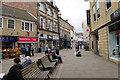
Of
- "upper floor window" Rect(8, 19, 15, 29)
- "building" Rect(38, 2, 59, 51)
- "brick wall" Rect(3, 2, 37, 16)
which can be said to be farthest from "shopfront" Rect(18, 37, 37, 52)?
"brick wall" Rect(3, 2, 37, 16)

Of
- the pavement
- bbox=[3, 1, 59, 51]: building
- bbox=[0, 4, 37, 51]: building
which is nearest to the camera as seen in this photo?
the pavement

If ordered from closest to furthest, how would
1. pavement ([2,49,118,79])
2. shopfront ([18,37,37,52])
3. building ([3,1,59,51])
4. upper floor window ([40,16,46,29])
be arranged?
→ pavement ([2,49,118,79]), shopfront ([18,37,37,52]), building ([3,1,59,51]), upper floor window ([40,16,46,29])

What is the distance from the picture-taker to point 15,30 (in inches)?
629

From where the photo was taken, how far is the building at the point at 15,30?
1438cm

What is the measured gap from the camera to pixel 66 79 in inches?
189

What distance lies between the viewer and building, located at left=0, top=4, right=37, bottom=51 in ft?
47.2

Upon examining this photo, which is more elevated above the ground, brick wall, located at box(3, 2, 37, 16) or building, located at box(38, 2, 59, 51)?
brick wall, located at box(3, 2, 37, 16)

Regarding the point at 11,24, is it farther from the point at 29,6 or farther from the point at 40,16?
the point at 40,16

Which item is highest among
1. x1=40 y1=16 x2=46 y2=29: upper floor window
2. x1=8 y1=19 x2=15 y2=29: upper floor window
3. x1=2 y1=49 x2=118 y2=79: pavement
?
x1=40 y1=16 x2=46 y2=29: upper floor window

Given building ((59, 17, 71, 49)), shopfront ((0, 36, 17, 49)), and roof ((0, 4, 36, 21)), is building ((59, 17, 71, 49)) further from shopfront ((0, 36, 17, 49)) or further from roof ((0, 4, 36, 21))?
shopfront ((0, 36, 17, 49))

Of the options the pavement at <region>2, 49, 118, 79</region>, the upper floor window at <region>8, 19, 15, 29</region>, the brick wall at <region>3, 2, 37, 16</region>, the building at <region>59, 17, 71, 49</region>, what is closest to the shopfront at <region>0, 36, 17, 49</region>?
the upper floor window at <region>8, 19, 15, 29</region>

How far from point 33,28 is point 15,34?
14.0ft

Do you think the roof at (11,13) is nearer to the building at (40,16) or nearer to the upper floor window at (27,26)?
the upper floor window at (27,26)

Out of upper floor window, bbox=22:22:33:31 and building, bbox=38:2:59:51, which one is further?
building, bbox=38:2:59:51
